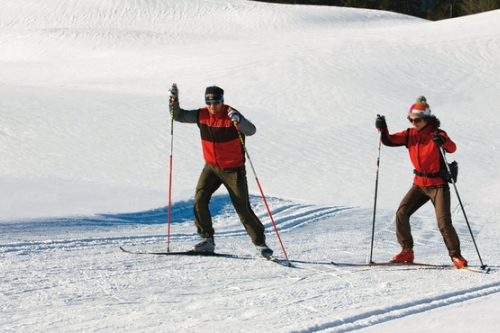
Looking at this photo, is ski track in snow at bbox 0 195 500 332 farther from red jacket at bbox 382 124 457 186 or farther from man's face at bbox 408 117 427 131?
man's face at bbox 408 117 427 131

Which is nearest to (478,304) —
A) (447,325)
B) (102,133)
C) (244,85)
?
(447,325)

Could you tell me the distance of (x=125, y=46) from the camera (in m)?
24.9

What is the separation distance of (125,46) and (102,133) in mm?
12341

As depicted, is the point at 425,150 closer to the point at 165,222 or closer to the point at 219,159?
the point at 219,159

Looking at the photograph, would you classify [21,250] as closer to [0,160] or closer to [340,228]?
[340,228]

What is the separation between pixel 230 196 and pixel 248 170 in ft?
19.3

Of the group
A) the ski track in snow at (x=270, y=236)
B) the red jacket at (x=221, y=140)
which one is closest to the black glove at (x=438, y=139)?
the ski track in snow at (x=270, y=236)

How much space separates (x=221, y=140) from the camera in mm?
6168

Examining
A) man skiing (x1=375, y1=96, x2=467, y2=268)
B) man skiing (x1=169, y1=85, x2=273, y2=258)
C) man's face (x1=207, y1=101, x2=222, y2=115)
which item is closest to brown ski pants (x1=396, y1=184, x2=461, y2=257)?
man skiing (x1=375, y1=96, x2=467, y2=268)

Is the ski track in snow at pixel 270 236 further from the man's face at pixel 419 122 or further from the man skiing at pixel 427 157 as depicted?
the man's face at pixel 419 122

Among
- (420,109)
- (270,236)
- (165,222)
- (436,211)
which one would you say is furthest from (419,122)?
(165,222)

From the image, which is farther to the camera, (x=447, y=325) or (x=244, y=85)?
(x=244, y=85)

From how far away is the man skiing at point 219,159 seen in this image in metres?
6.12

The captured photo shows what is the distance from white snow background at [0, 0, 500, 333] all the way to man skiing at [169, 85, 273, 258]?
0.34 meters
